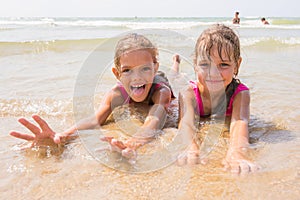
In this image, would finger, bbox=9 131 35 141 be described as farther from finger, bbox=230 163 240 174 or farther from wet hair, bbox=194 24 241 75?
wet hair, bbox=194 24 241 75

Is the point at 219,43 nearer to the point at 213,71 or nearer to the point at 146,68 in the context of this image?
the point at 213,71

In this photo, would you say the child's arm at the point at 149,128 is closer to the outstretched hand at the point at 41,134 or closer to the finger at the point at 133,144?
the finger at the point at 133,144

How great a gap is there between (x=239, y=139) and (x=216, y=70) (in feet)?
1.84

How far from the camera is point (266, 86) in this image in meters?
3.75

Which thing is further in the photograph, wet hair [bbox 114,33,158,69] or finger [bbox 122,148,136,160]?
wet hair [bbox 114,33,158,69]

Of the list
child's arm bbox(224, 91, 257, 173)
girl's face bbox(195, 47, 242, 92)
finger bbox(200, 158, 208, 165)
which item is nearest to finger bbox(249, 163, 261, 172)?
child's arm bbox(224, 91, 257, 173)

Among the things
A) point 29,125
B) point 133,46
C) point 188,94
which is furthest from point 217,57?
point 29,125

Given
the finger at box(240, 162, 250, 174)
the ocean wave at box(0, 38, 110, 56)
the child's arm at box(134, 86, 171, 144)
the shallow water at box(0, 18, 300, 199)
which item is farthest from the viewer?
the ocean wave at box(0, 38, 110, 56)

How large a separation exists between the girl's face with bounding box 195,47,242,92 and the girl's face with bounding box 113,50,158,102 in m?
0.40

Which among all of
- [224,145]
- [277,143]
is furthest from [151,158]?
[277,143]

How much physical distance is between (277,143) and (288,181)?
617 mm

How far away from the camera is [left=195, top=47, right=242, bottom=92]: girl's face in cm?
234

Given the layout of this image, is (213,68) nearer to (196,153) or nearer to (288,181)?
(196,153)

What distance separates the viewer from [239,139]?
210 centimetres
